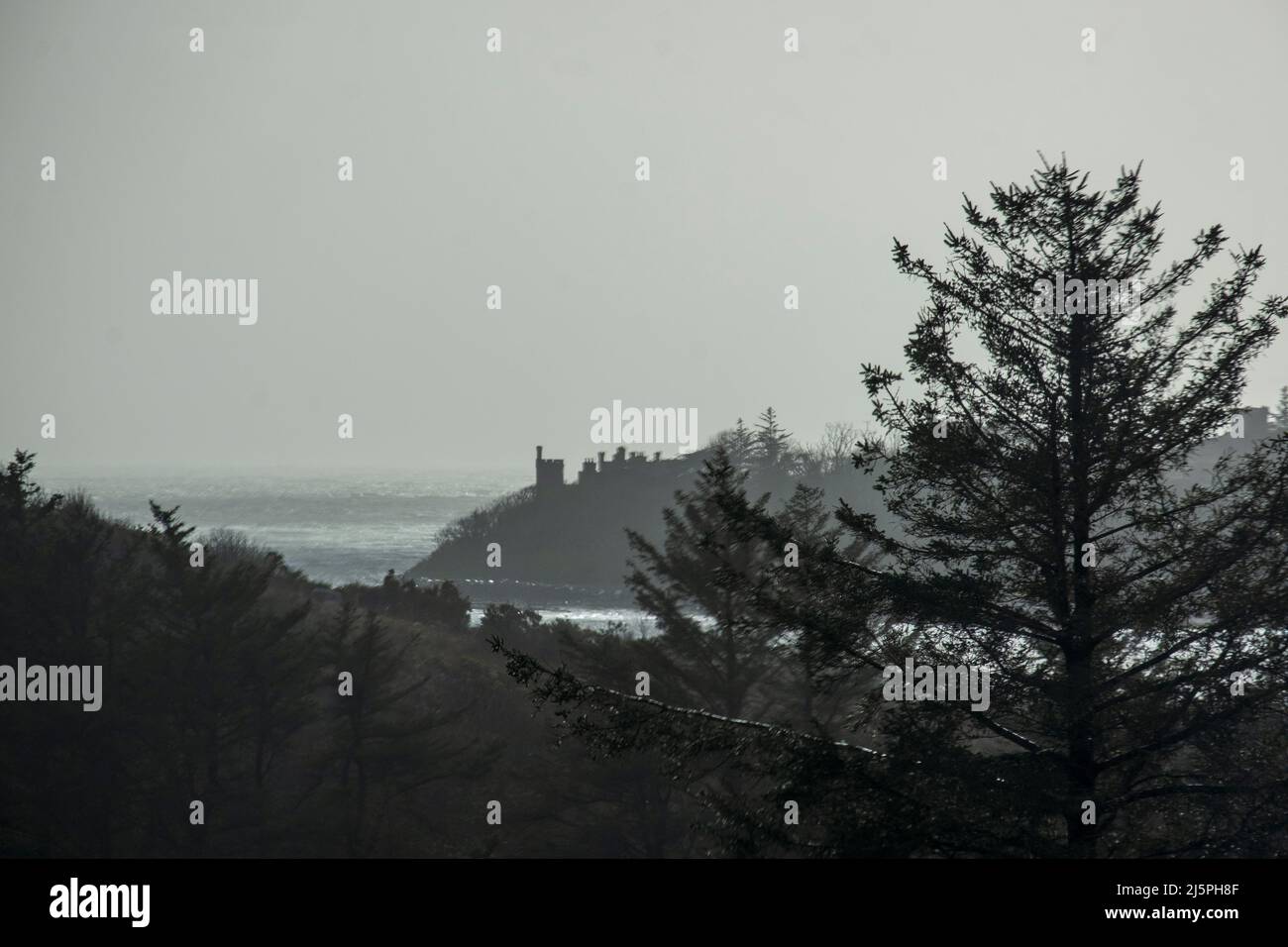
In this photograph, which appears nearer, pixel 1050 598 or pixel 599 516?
pixel 1050 598

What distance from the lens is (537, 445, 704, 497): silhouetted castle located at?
119 m

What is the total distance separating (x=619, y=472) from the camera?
406 feet

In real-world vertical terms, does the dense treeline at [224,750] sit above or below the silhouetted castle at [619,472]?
below

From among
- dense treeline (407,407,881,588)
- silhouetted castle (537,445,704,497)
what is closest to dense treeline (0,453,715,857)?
dense treeline (407,407,881,588)

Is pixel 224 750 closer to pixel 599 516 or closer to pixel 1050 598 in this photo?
pixel 1050 598

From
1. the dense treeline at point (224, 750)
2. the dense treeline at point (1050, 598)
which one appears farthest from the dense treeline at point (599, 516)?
the dense treeline at point (1050, 598)

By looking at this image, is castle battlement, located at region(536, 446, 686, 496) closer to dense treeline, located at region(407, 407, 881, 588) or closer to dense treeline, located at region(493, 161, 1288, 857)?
dense treeline, located at region(407, 407, 881, 588)

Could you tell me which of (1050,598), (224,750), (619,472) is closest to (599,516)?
(619,472)

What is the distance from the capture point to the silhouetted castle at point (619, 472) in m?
119

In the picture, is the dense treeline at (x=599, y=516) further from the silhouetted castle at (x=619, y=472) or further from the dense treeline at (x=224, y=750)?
the dense treeline at (x=224, y=750)
